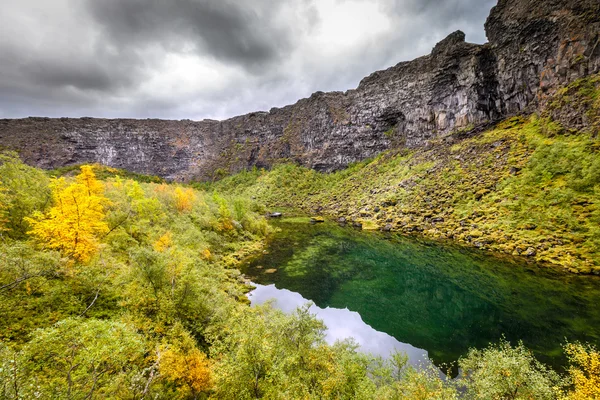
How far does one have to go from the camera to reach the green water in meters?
15.3

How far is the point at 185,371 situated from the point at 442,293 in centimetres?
2157

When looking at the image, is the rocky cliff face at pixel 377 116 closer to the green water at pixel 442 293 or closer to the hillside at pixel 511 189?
the hillside at pixel 511 189

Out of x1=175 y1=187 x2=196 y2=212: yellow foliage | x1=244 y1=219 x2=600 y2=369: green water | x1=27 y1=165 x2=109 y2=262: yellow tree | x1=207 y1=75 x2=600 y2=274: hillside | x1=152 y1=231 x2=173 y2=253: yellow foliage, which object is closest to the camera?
x1=27 y1=165 x2=109 y2=262: yellow tree

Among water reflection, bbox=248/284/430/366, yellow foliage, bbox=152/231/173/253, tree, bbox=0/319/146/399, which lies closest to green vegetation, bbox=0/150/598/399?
tree, bbox=0/319/146/399

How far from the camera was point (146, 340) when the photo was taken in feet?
33.3

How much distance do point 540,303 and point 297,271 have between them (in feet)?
68.7

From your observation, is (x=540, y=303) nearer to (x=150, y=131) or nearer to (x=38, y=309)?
(x=38, y=309)

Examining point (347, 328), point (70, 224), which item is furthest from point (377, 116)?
point (70, 224)

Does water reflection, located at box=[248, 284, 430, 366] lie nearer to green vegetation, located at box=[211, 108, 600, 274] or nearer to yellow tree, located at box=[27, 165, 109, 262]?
yellow tree, located at box=[27, 165, 109, 262]

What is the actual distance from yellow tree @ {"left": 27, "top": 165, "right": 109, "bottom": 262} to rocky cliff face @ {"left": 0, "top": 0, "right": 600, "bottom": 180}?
61859 mm

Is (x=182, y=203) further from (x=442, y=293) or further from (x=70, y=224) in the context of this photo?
(x=442, y=293)

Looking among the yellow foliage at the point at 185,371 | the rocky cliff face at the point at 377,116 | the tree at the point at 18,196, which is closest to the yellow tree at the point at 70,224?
the tree at the point at 18,196

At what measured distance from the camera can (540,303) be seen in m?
18.0

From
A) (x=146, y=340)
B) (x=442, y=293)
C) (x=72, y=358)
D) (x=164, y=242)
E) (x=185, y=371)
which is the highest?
(x=72, y=358)
